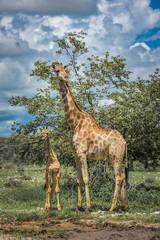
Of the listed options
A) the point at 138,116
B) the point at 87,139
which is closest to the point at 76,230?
the point at 87,139

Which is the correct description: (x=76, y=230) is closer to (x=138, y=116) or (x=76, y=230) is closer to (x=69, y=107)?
(x=69, y=107)

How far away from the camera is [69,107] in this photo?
10.4 metres

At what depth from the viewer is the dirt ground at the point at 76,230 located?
685 centimetres

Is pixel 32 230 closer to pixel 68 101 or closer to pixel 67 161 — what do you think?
pixel 68 101

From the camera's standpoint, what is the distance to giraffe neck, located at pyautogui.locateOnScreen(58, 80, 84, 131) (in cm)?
1030

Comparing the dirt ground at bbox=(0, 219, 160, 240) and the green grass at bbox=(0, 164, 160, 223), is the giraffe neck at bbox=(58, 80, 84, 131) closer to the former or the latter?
the green grass at bbox=(0, 164, 160, 223)

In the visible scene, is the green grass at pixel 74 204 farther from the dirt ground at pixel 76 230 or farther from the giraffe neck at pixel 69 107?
the giraffe neck at pixel 69 107

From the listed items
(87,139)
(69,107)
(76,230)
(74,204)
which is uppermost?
(69,107)

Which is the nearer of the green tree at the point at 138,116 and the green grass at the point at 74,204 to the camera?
the green grass at the point at 74,204

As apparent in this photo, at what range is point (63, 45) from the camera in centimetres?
1588

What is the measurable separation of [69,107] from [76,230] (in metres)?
4.15

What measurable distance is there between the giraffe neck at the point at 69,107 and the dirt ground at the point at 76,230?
3263 millimetres

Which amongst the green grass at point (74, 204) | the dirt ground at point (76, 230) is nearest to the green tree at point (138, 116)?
the green grass at point (74, 204)

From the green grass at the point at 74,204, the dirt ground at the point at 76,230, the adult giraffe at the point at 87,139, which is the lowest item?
the dirt ground at the point at 76,230
